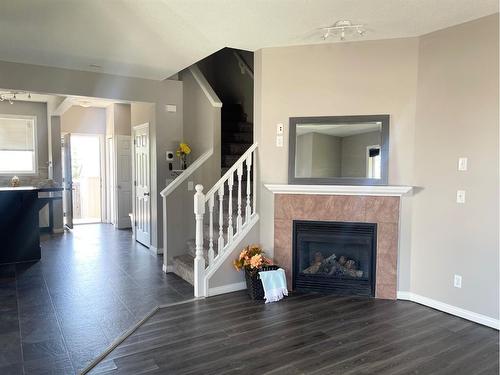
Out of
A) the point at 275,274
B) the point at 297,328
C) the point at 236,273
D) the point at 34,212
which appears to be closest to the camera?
the point at 297,328

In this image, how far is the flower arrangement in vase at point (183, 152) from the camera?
17.3ft

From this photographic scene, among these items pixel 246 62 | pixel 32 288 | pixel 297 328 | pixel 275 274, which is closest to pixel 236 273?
pixel 275 274

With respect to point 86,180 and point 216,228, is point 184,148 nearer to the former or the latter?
point 216,228

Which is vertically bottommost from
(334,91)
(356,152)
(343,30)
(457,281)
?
(457,281)

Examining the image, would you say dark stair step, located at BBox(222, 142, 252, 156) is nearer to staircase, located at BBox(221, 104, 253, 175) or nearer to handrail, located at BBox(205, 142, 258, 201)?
staircase, located at BBox(221, 104, 253, 175)

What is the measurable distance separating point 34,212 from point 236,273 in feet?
10.8

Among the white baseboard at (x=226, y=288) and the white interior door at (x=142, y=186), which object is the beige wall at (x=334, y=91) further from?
the white interior door at (x=142, y=186)

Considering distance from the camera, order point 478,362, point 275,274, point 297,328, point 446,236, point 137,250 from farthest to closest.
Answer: point 137,250, point 275,274, point 446,236, point 297,328, point 478,362

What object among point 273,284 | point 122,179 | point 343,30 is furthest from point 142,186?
point 343,30

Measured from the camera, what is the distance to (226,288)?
3.89 metres

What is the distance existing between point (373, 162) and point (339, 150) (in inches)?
14.1

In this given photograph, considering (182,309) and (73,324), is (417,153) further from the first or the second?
(73,324)

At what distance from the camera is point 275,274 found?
12.1ft

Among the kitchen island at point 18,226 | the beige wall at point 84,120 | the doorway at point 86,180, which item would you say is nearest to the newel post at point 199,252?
the kitchen island at point 18,226
